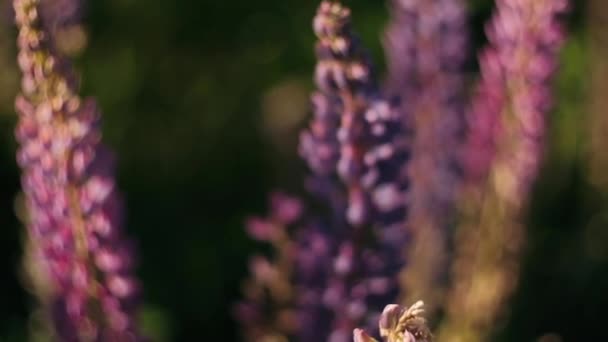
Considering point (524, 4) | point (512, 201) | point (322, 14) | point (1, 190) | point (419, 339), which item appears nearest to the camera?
point (419, 339)

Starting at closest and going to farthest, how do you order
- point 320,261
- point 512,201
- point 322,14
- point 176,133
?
point 322,14 < point 320,261 < point 512,201 < point 176,133

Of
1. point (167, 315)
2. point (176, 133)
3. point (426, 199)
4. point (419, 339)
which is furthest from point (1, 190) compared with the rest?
point (419, 339)

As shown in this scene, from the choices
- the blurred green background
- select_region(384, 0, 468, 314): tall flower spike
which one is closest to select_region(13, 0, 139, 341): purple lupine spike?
select_region(384, 0, 468, 314): tall flower spike

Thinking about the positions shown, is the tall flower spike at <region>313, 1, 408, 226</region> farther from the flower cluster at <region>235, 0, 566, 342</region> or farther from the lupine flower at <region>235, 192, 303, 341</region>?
the lupine flower at <region>235, 192, 303, 341</region>

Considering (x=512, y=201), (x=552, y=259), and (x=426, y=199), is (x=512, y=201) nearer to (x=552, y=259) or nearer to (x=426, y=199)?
(x=426, y=199)

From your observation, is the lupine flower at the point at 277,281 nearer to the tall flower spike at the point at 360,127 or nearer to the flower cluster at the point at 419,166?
the flower cluster at the point at 419,166

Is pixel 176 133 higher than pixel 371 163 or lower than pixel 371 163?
higher
